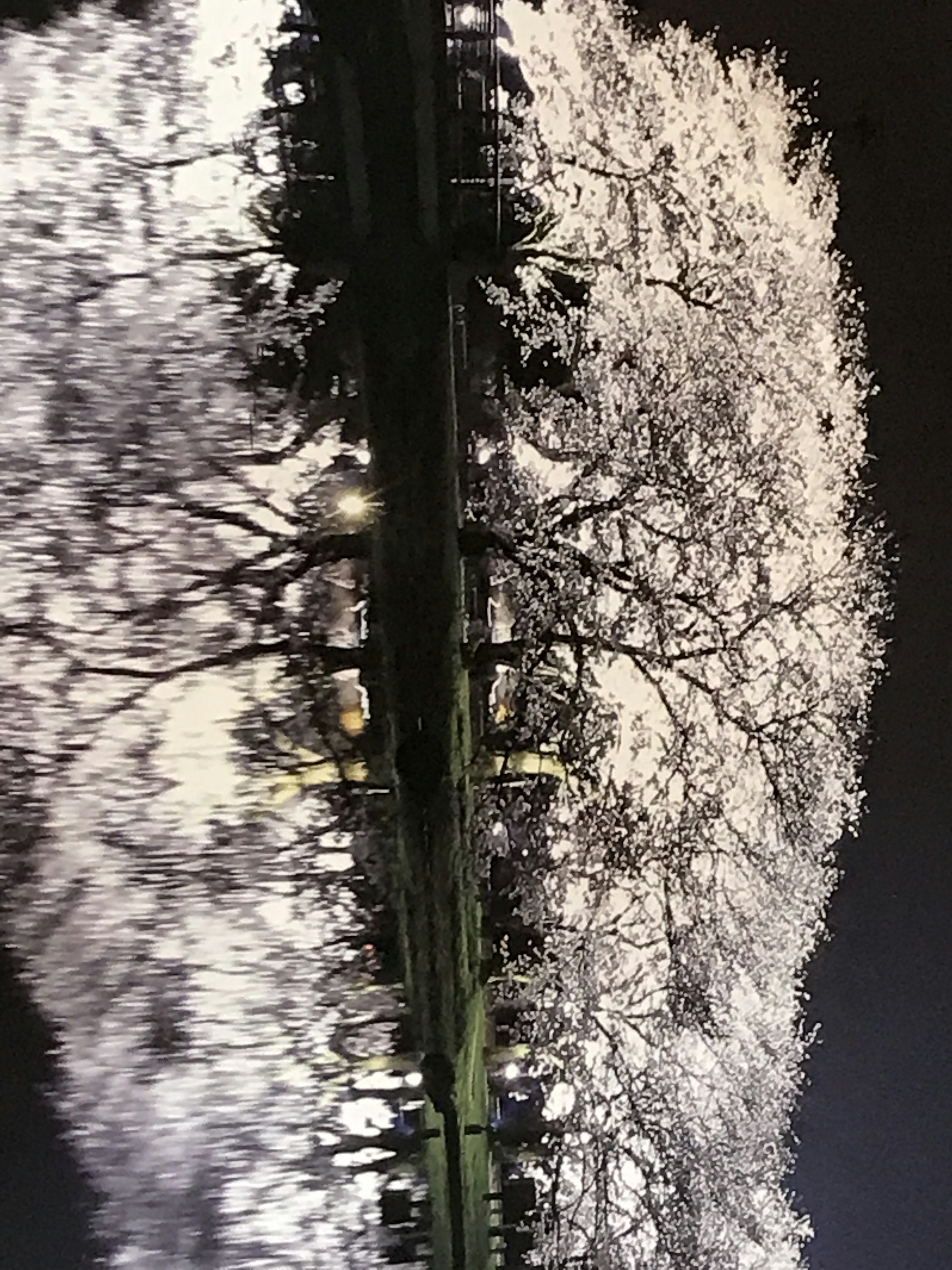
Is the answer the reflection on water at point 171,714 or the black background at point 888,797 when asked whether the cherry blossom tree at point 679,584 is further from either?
the reflection on water at point 171,714

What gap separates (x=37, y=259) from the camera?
2.72 feet

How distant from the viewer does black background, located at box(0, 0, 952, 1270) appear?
894 mm

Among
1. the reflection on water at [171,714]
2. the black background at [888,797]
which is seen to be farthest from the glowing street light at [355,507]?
the black background at [888,797]

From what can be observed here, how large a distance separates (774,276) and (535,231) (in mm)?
190

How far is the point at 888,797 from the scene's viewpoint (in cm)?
102

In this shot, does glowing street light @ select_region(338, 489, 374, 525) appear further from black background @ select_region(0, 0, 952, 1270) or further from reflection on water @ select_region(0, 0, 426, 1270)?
black background @ select_region(0, 0, 952, 1270)

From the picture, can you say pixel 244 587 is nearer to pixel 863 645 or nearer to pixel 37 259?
pixel 37 259

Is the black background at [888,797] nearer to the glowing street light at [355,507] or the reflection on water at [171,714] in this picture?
the reflection on water at [171,714]

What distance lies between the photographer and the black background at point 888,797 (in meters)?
0.89

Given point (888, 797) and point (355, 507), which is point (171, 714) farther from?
point (888, 797)

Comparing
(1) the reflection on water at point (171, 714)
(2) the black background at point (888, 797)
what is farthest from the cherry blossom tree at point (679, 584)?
(1) the reflection on water at point (171, 714)

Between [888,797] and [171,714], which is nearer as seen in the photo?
[171,714]

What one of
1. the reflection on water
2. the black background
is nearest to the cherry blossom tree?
the black background

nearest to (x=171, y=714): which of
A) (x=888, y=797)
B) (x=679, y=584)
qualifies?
(x=679, y=584)
